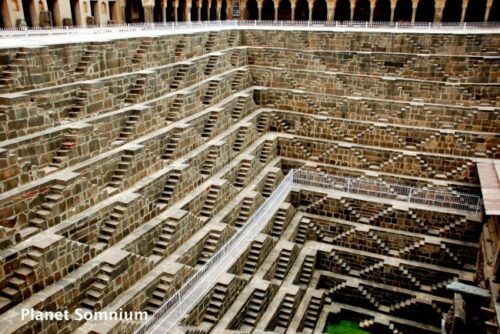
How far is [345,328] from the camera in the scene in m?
15.9

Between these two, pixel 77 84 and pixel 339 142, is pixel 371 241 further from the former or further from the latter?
pixel 77 84

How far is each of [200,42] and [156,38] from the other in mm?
3539

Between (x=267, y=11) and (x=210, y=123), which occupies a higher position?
(x=267, y=11)

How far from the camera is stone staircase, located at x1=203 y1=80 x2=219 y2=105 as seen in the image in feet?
60.0

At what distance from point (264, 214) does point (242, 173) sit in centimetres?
194

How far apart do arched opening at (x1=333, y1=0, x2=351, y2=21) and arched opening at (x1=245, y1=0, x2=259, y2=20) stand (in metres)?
7.41

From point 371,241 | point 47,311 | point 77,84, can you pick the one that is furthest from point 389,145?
point 47,311

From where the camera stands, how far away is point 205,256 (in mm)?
14078

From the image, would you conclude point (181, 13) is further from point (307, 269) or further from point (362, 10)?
point (307, 269)

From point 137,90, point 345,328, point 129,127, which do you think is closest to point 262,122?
point 137,90

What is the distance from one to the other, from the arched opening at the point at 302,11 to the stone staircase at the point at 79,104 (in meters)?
31.2

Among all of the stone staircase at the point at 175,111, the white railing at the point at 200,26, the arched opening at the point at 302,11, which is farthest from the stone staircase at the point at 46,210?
the arched opening at the point at 302,11

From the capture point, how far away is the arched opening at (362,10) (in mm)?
37953

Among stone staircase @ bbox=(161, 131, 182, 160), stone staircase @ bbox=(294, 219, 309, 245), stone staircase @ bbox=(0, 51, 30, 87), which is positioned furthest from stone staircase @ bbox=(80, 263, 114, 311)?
stone staircase @ bbox=(294, 219, 309, 245)
